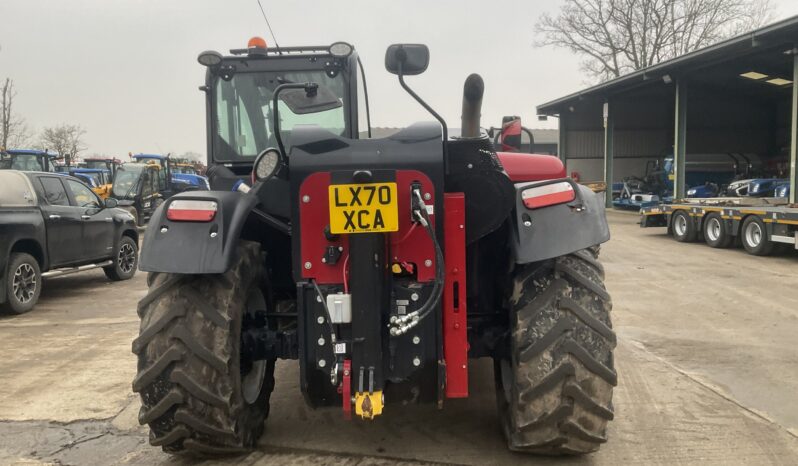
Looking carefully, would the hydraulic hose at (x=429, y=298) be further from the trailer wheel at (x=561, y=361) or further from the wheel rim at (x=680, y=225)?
the wheel rim at (x=680, y=225)

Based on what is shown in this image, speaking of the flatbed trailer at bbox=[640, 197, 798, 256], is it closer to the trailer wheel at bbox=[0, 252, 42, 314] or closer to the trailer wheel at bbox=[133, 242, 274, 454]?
the trailer wheel at bbox=[133, 242, 274, 454]

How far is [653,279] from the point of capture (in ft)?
32.6

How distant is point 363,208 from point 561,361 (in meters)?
1.20

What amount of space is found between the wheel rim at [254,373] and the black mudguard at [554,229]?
1.55 m

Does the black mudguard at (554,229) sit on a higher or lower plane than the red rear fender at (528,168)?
lower

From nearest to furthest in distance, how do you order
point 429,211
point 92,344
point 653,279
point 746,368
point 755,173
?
point 429,211
point 746,368
point 92,344
point 653,279
point 755,173

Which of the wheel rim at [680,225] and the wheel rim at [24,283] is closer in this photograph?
the wheel rim at [24,283]

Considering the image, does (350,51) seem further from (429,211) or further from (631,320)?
(631,320)

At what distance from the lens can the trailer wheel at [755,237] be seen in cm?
1219

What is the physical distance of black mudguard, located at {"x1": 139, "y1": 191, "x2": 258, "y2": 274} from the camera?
3.10m

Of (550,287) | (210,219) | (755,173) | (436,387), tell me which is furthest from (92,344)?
(755,173)

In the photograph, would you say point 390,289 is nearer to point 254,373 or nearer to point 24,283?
point 254,373

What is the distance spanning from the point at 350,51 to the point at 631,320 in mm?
4267

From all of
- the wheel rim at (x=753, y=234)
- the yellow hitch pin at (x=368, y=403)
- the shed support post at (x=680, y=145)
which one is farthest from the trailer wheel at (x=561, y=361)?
the shed support post at (x=680, y=145)
